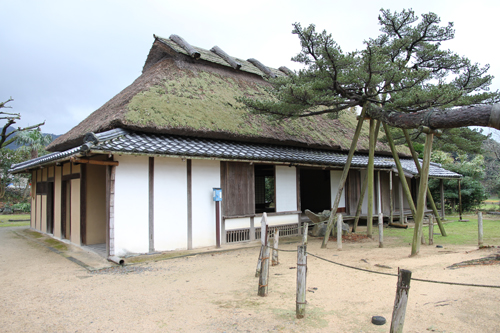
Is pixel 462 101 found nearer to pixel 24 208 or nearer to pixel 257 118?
pixel 257 118

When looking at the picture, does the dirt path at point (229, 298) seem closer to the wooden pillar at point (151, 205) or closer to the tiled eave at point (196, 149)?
the wooden pillar at point (151, 205)

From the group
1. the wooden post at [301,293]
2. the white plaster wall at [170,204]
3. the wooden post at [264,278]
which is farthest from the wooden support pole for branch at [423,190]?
the white plaster wall at [170,204]

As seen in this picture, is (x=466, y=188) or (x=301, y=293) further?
(x=466, y=188)

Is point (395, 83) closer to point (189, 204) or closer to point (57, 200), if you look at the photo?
point (189, 204)

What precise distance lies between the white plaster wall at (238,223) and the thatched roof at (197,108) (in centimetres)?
225

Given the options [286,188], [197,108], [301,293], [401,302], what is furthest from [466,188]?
[401,302]

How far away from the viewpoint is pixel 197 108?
28.9 ft

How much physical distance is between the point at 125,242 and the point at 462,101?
8561 millimetres

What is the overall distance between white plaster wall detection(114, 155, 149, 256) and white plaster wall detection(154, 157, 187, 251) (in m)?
0.25

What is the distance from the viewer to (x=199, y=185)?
777cm

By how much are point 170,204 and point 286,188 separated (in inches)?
149

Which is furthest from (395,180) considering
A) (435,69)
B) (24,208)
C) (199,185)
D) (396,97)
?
(24,208)

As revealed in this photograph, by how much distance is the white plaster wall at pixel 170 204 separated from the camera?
279 inches

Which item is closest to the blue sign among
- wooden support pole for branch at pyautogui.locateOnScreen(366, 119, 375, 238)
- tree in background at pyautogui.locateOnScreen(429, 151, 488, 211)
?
wooden support pole for branch at pyautogui.locateOnScreen(366, 119, 375, 238)
